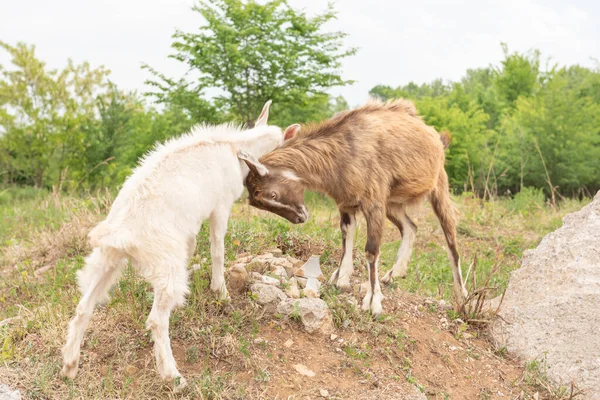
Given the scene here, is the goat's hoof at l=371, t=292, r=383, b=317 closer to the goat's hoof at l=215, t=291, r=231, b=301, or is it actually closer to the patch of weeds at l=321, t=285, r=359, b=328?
the patch of weeds at l=321, t=285, r=359, b=328

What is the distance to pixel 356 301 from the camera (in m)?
5.73

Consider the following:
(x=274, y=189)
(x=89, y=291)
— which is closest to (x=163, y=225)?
(x=89, y=291)

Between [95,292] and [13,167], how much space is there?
21.4 metres

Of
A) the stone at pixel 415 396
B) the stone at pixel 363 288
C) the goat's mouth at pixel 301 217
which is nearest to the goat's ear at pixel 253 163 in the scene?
the goat's mouth at pixel 301 217

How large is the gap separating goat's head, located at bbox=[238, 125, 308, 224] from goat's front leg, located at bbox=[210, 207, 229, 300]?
0.31 meters

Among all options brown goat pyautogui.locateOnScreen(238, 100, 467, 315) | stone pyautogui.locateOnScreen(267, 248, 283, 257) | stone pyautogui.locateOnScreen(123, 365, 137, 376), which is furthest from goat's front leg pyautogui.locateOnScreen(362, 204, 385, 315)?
stone pyautogui.locateOnScreen(123, 365, 137, 376)

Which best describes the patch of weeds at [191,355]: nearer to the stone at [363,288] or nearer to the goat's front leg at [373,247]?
the goat's front leg at [373,247]

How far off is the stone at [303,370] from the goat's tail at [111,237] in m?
1.71

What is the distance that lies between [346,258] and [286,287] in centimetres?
77

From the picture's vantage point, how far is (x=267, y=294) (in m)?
5.32

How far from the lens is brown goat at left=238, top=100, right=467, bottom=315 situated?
16.6 feet

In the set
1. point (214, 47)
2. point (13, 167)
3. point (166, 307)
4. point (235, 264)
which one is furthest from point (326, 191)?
point (13, 167)

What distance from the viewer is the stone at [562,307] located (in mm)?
5613

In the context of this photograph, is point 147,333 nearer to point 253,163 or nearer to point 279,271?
point 279,271
